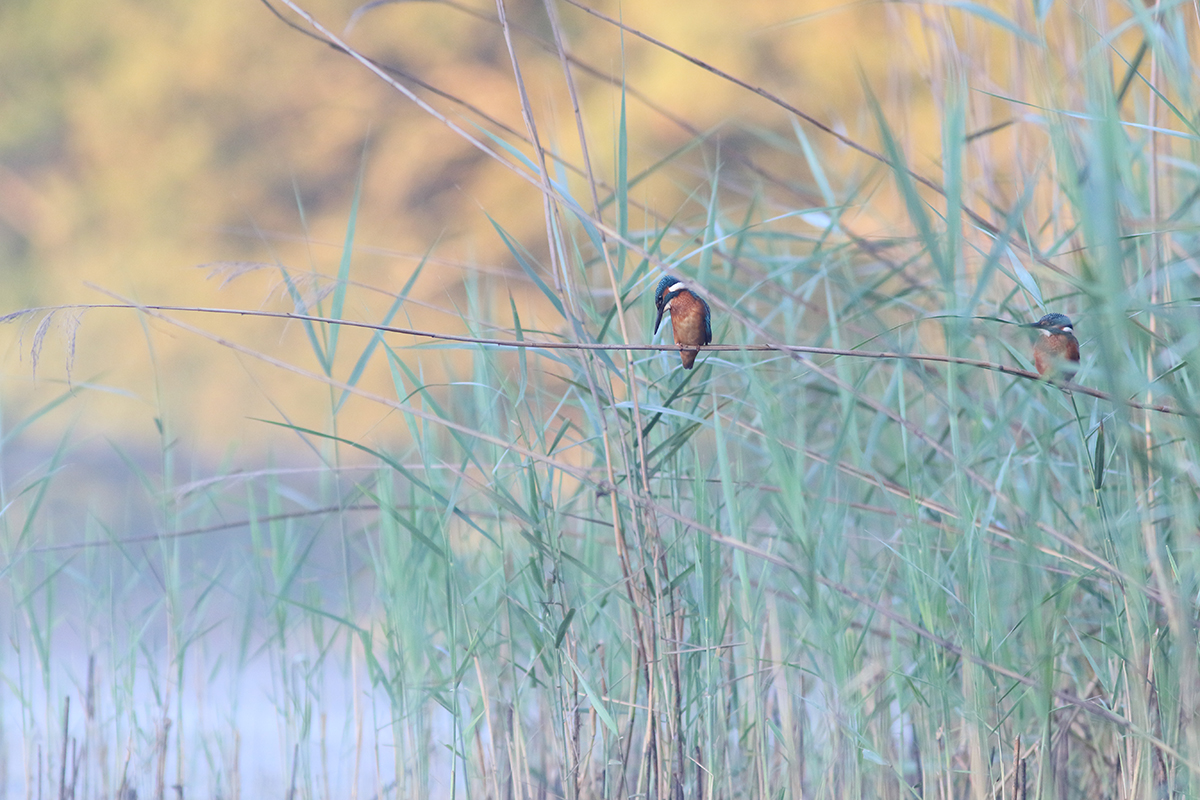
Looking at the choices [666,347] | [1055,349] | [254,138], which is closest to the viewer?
[666,347]

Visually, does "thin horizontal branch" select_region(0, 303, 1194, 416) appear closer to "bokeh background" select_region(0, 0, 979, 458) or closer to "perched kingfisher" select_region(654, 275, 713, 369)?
"perched kingfisher" select_region(654, 275, 713, 369)

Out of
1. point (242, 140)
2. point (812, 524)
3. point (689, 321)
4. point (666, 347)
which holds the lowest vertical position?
point (812, 524)

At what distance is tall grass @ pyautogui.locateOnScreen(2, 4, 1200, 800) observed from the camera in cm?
107

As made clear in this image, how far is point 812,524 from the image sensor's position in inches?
43.7

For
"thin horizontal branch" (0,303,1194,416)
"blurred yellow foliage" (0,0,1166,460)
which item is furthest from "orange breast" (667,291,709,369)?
"blurred yellow foliage" (0,0,1166,460)

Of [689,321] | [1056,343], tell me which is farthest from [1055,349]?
[689,321]

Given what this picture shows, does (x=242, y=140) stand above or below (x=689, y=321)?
above

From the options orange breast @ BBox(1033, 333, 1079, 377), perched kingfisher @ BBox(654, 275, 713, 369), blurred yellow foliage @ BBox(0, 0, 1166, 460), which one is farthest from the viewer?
blurred yellow foliage @ BBox(0, 0, 1166, 460)

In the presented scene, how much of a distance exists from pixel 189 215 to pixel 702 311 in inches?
295

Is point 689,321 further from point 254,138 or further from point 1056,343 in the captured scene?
point 254,138

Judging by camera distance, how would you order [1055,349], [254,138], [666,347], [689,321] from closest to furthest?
[666,347] < [1055,349] < [689,321] < [254,138]

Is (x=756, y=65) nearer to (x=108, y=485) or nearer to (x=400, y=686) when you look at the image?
(x=108, y=485)

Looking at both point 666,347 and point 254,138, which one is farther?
point 254,138

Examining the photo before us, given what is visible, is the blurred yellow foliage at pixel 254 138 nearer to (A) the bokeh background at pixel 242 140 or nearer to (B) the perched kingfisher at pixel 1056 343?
(A) the bokeh background at pixel 242 140
